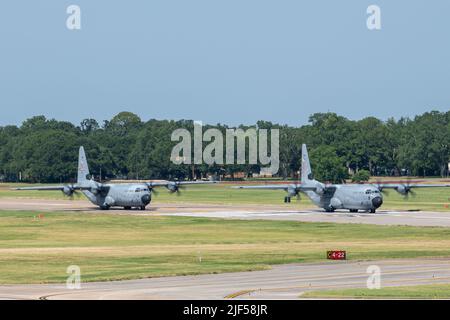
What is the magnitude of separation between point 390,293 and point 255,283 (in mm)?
→ 7412

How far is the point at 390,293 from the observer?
45.8 metres

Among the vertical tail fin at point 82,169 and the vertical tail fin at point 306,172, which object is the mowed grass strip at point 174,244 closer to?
the vertical tail fin at point 306,172

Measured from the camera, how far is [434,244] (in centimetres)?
7556

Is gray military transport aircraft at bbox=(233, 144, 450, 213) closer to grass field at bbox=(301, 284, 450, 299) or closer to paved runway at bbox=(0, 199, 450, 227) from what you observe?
paved runway at bbox=(0, 199, 450, 227)

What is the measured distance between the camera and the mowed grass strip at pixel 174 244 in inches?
2328

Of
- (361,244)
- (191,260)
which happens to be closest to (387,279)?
(191,260)

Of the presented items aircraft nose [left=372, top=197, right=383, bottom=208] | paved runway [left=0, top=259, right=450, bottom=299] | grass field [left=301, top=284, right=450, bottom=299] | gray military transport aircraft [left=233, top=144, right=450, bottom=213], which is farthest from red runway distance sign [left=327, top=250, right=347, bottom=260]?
gray military transport aircraft [left=233, top=144, right=450, bottom=213]

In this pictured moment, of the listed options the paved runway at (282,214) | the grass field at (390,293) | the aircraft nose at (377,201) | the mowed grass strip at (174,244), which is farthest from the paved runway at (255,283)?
the aircraft nose at (377,201)

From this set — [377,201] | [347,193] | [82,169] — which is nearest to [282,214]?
[347,193]

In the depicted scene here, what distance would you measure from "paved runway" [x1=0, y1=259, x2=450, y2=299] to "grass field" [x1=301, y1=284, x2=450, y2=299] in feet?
4.12

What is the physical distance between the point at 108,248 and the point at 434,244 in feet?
77.0

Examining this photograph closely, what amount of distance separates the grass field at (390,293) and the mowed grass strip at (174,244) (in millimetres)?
12310

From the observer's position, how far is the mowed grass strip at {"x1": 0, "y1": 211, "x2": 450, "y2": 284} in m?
59.1

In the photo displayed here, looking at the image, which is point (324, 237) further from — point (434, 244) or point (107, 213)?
point (107, 213)
